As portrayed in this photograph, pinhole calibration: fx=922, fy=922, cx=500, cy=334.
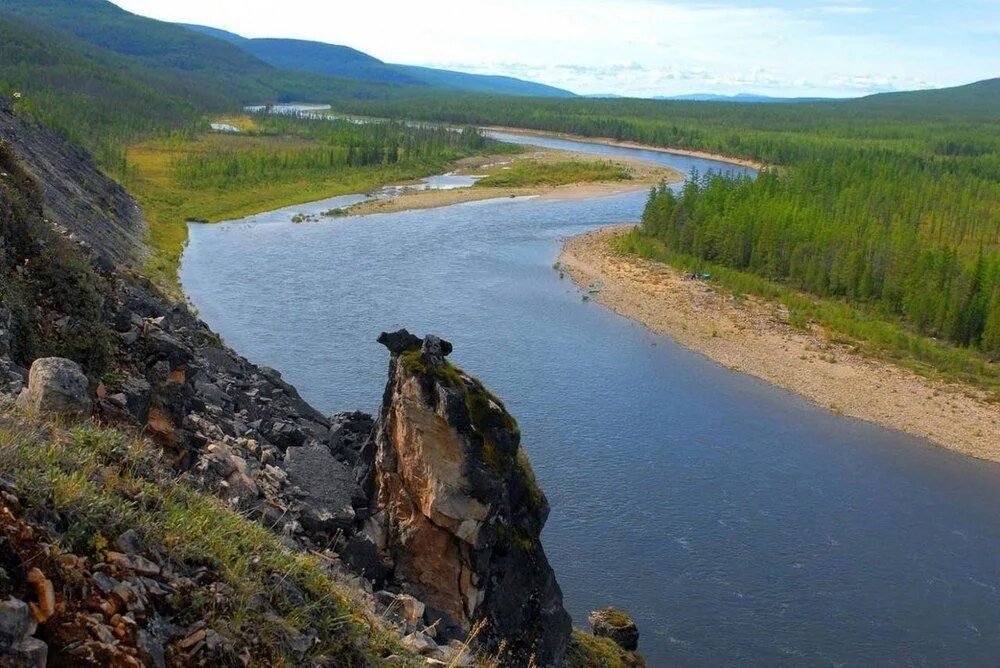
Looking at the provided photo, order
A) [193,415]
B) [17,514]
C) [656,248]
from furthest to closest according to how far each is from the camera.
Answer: [656,248] → [193,415] → [17,514]

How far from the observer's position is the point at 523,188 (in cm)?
11212

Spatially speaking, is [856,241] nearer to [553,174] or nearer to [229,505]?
[229,505]

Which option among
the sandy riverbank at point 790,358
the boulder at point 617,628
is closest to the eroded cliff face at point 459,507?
the boulder at point 617,628

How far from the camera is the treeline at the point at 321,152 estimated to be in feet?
328

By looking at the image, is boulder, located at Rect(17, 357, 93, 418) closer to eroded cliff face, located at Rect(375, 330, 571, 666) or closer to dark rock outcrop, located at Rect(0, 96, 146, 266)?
eroded cliff face, located at Rect(375, 330, 571, 666)

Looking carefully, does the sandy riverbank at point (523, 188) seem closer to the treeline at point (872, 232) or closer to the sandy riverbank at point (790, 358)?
the treeline at point (872, 232)

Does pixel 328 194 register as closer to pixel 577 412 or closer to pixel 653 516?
pixel 577 412

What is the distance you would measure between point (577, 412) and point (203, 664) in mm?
30726

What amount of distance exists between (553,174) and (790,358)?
255 ft

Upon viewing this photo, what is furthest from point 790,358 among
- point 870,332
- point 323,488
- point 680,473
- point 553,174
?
point 553,174

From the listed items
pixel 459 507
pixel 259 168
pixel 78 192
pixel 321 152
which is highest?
pixel 321 152

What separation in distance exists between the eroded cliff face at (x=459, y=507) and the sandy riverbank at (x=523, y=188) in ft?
225

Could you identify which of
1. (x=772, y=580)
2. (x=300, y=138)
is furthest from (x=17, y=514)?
(x=300, y=138)

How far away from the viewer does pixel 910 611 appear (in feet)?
83.1
